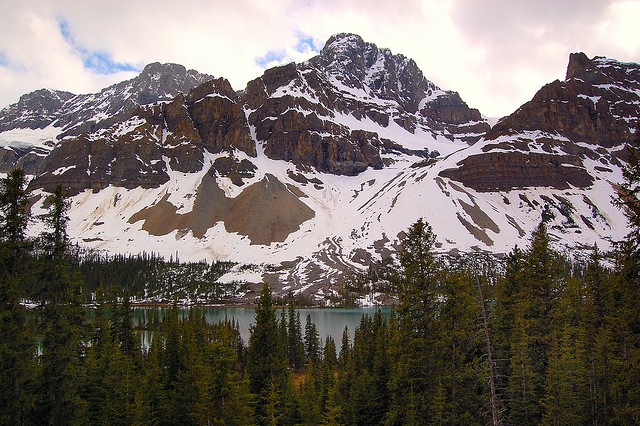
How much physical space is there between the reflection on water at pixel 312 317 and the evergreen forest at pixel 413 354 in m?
69.1

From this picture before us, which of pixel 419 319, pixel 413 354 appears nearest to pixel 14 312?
pixel 413 354

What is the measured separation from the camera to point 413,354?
2769cm

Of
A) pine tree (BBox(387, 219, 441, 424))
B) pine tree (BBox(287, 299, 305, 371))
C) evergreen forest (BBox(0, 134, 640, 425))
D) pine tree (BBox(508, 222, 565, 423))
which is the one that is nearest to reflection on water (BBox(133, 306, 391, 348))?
pine tree (BBox(287, 299, 305, 371))

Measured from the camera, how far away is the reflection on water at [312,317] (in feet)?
390

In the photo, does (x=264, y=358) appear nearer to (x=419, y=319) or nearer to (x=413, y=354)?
(x=413, y=354)

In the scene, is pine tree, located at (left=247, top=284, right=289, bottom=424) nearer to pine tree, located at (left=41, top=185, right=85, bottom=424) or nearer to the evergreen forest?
the evergreen forest

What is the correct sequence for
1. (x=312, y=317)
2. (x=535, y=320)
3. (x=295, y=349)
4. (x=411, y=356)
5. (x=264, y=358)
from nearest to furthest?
1. (x=411, y=356)
2. (x=535, y=320)
3. (x=264, y=358)
4. (x=295, y=349)
5. (x=312, y=317)

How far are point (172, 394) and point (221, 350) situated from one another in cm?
1225

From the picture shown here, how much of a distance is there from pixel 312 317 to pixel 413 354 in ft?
423

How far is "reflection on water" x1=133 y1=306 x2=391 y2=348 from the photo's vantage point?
390 feet

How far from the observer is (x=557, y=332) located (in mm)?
33031

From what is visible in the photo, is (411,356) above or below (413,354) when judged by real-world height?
below

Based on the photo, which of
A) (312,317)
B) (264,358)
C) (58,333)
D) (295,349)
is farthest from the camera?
(312,317)

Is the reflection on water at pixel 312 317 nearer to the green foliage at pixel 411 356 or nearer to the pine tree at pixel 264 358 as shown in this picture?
the pine tree at pixel 264 358
